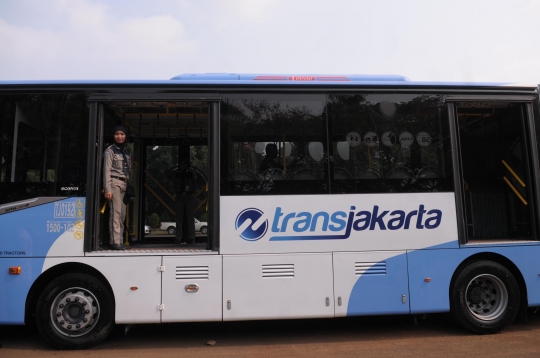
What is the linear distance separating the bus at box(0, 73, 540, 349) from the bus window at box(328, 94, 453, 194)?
21 mm

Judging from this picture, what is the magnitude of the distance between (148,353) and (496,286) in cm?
499

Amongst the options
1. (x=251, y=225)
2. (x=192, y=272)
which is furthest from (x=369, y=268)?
(x=192, y=272)

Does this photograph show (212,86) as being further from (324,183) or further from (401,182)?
(401,182)

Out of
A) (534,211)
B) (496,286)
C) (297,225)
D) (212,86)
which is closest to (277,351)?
(297,225)

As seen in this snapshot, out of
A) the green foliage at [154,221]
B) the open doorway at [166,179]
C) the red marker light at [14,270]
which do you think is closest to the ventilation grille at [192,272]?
the open doorway at [166,179]

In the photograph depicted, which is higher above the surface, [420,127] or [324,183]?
[420,127]

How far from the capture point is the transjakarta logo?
5324 mm

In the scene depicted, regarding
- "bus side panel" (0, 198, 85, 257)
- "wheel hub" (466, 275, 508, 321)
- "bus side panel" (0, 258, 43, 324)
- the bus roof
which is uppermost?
the bus roof

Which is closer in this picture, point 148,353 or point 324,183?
point 148,353

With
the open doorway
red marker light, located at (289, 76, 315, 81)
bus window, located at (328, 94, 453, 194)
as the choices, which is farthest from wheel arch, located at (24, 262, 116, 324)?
red marker light, located at (289, 76, 315, 81)

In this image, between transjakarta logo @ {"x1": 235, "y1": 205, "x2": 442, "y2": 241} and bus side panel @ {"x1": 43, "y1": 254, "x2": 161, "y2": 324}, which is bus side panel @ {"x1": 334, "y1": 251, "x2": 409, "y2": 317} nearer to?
transjakarta logo @ {"x1": 235, "y1": 205, "x2": 442, "y2": 241}

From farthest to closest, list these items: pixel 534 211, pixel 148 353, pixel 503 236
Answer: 1. pixel 503 236
2. pixel 534 211
3. pixel 148 353

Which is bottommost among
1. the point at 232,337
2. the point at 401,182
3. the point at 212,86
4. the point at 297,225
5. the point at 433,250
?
the point at 232,337

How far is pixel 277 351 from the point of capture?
5.00 metres
